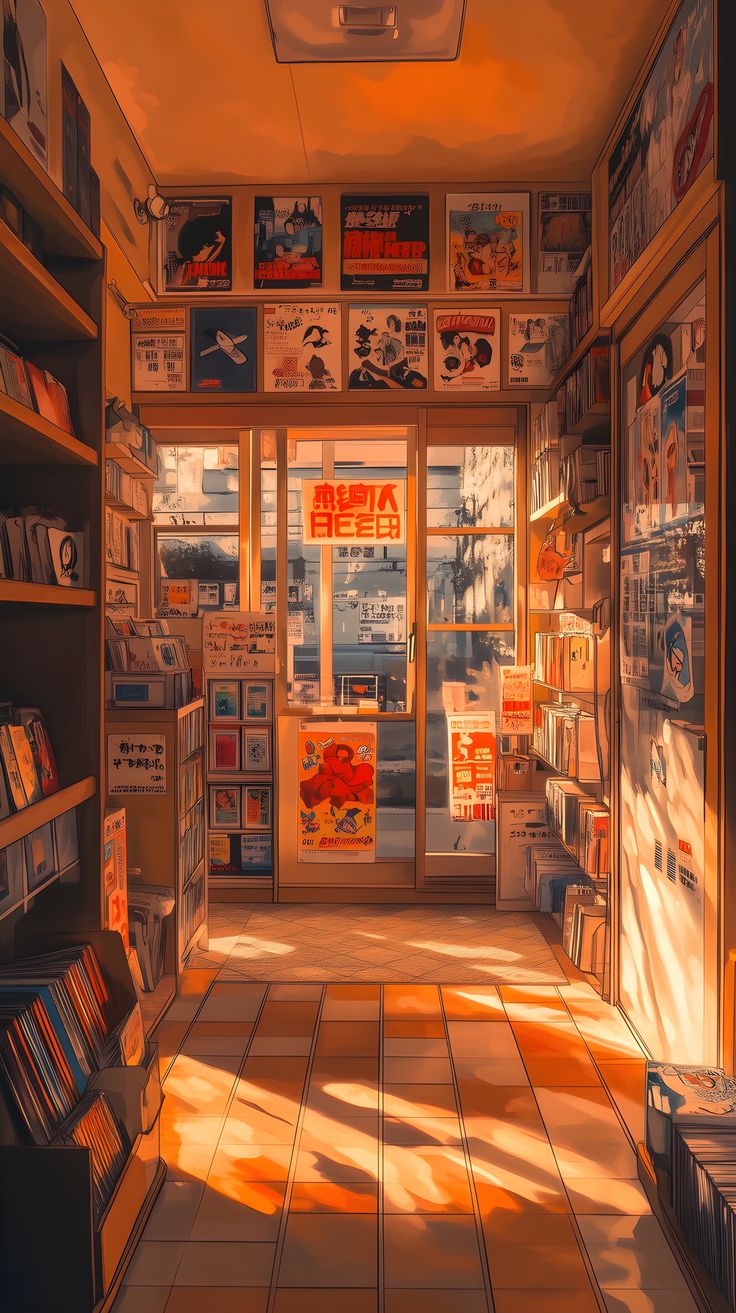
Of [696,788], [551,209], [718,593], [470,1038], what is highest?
[551,209]

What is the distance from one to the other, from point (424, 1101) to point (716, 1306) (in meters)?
0.99

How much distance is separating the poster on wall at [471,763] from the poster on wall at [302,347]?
74.8 inches

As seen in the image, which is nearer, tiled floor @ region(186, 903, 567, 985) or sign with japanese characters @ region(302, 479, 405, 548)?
tiled floor @ region(186, 903, 567, 985)

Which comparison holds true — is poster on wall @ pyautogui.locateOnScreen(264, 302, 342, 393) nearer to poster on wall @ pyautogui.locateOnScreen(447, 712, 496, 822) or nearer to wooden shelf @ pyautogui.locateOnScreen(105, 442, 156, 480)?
wooden shelf @ pyautogui.locateOnScreen(105, 442, 156, 480)

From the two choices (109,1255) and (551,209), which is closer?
(109,1255)

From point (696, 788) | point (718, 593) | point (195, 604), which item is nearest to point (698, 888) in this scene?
point (696, 788)

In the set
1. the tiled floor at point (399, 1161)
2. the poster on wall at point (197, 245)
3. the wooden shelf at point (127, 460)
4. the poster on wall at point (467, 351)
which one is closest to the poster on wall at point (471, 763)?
the tiled floor at point (399, 1161)

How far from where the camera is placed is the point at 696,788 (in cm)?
241

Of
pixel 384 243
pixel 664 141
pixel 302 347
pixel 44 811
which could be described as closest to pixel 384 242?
pixel 384 243

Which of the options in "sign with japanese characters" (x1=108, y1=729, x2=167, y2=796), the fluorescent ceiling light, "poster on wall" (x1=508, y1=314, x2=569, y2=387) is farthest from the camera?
"poster on wall" (x1=508, y1=314, x2=569, y2=387)

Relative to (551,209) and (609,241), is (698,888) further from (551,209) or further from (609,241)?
(551,209)

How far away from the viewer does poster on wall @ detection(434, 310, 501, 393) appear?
456 cm

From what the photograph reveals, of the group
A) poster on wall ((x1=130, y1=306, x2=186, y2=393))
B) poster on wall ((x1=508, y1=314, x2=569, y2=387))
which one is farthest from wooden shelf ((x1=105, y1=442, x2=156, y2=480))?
poster on wall ((x1=508, y1=314, x2=569, y2=387))

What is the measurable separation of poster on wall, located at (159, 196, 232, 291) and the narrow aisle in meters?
3.41
